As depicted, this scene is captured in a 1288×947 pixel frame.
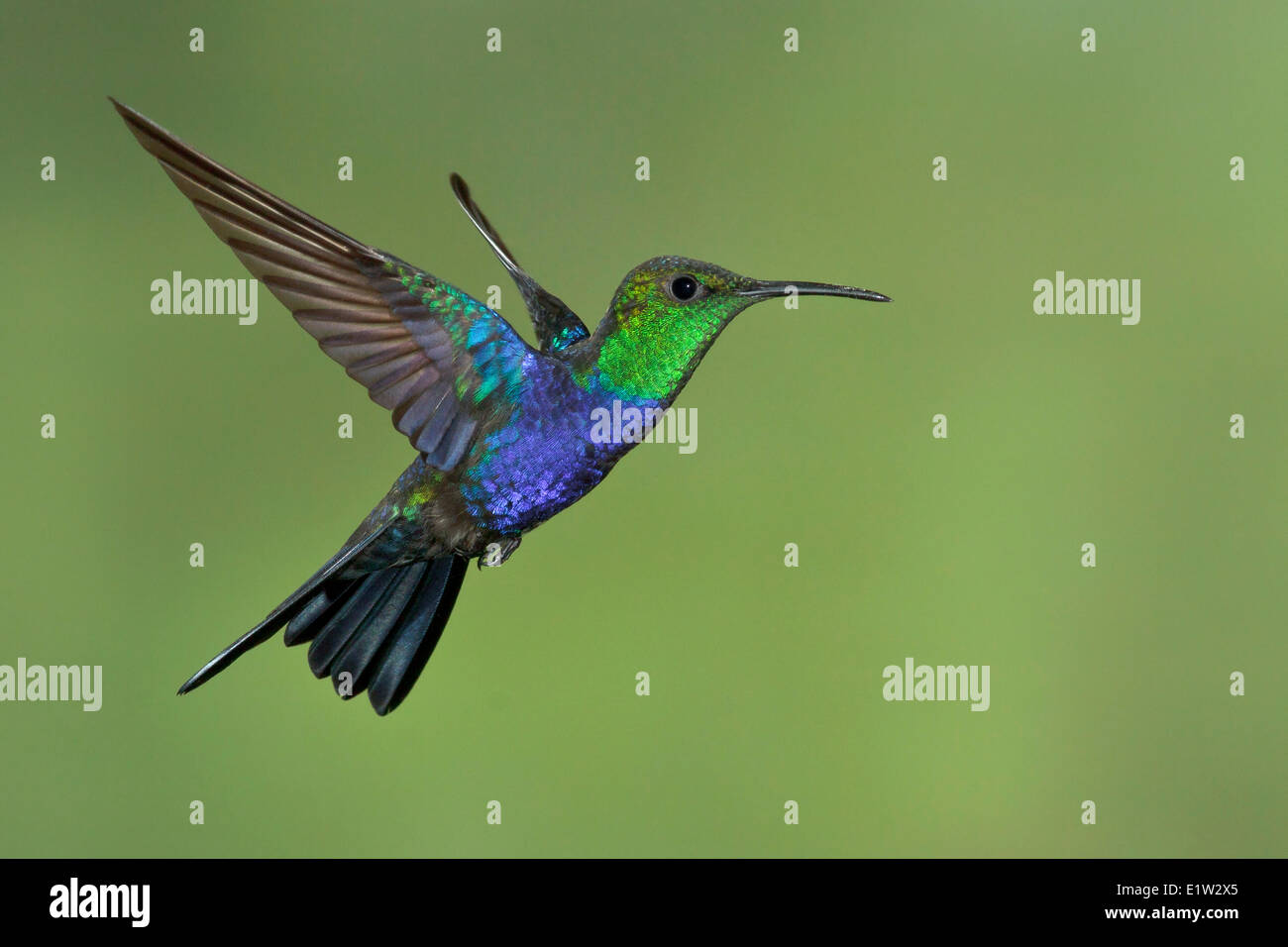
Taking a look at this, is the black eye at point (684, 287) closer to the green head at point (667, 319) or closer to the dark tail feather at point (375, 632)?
the green head at point (667, 319)

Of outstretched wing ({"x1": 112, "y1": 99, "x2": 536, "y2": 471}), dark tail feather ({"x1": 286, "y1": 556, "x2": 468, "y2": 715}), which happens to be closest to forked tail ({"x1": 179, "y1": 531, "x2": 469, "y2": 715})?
dark tail feather ({"x1": 286, "y1": 556, "x2": 468, "y2": 715})

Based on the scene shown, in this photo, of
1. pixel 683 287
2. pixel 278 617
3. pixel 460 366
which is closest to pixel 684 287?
pixel 683 287

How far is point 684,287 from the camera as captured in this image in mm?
635

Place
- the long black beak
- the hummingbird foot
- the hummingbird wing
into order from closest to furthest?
the long black beak < the hummingbird foot < the hummingbird wing

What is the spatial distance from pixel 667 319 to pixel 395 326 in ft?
0.48

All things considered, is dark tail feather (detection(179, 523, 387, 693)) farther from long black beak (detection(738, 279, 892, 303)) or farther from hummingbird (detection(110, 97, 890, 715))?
long black beak (detection(738, 279, 892, 303))

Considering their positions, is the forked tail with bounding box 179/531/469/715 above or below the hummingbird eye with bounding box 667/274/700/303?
below

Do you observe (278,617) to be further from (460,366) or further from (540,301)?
(540,301)

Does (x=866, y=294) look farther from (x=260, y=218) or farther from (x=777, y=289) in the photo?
(x=260, y=218)

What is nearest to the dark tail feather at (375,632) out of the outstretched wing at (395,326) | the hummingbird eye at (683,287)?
the outstretched wing at (395,326)

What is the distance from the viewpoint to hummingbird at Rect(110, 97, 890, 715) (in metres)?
0.63

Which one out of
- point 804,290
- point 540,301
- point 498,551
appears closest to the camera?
point 804,290

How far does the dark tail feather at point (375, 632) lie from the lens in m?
0.80

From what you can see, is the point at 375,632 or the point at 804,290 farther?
the point at 375,632
